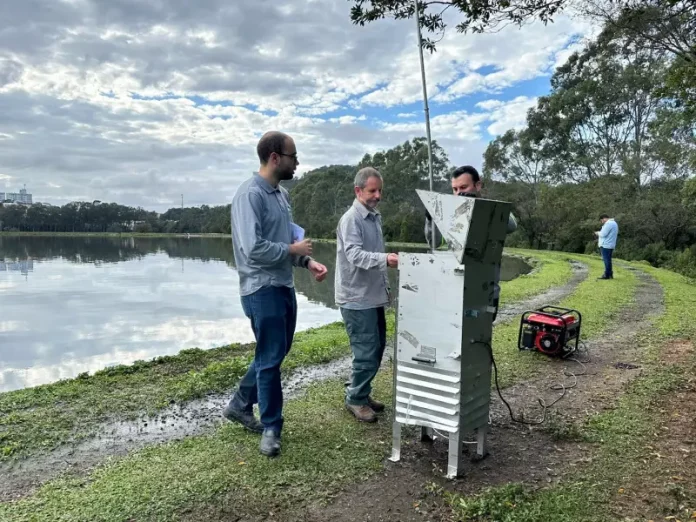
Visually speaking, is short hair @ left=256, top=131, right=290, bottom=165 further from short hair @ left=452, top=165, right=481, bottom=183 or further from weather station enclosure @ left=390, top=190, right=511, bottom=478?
short hair @ left=452, top=165, right=481, bottom=183

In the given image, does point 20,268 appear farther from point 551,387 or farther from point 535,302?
point 551,387

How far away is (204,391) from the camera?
466 cm

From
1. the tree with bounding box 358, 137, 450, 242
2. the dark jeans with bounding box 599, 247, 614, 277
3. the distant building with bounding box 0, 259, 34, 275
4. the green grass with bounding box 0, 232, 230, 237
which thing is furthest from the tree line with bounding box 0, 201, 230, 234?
the dark jeans with bounding box 599, 247, 614, 277

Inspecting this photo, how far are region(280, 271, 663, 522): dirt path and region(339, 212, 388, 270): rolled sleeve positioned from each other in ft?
4.21

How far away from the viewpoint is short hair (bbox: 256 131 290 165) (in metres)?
3.21

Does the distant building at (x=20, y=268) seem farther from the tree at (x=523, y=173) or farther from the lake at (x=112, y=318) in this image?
the tree at (x=523, y=173)

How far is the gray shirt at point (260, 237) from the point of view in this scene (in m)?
3.08

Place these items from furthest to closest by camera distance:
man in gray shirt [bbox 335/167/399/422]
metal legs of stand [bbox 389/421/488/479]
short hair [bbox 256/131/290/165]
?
man in gray shirt [bbox 335/167/399/422]
short hair [bbox 256/131/290/165]
metal legs of stand [bbox 389/421/488/479]

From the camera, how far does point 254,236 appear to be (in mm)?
3066

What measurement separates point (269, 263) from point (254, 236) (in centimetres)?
19

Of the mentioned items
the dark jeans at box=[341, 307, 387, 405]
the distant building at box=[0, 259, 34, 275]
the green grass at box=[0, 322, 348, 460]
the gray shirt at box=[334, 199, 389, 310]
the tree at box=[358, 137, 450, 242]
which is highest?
the tree at box=[358, 137, 450, 242]

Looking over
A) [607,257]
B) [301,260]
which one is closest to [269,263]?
[301,260]

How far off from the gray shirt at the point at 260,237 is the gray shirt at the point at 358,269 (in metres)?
0.49

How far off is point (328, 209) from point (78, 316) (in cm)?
5925
